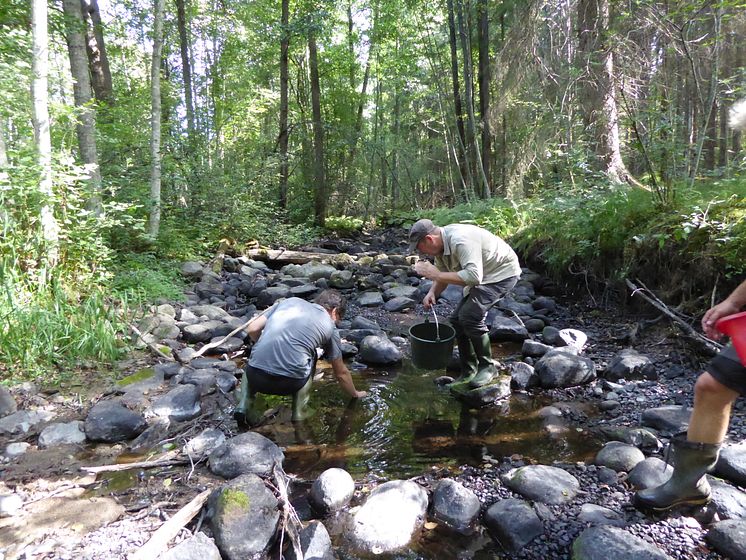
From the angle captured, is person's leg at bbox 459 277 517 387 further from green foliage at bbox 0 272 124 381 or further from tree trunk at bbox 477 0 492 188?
tree trunk at bbox 477 0 492 188

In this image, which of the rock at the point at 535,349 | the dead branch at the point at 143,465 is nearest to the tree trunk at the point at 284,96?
the rock at the point at 535,349

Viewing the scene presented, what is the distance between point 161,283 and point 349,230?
35.4 ft

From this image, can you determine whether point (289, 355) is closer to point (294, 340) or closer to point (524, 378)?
point (294, 340)

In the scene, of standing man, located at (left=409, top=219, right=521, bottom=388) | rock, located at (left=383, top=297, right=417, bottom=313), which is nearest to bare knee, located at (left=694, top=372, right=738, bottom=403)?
standing man, located at (left=409, top=219, right=521, bottom=388)

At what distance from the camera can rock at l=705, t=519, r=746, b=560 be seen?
7.14 feet

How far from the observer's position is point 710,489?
2.56 meters

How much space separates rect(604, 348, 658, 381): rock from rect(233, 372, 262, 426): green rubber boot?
3355mm

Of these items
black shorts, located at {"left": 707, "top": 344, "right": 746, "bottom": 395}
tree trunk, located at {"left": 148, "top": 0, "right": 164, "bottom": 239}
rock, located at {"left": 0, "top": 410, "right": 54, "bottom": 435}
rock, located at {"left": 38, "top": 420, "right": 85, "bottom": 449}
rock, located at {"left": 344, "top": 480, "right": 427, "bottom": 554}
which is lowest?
rock, located at {"left": 344, "top": 480, "right": 427, "bottom": 554}

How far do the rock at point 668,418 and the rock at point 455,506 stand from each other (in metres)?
1.69

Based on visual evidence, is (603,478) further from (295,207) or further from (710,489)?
(295,207)

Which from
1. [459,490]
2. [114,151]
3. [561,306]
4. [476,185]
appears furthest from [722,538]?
[476,185]

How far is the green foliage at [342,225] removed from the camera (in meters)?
17.3

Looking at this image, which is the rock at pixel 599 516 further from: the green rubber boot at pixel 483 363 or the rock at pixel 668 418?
the green rubber boot at pixel 483 363

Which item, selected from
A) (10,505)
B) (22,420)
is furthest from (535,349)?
(22,420)
